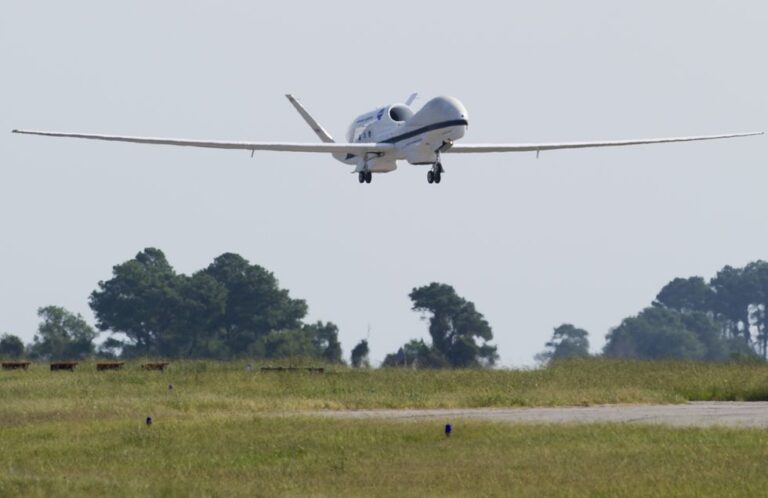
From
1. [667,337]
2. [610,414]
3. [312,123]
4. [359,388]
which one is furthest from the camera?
[667,337]

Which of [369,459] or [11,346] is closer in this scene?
→ [369,459]

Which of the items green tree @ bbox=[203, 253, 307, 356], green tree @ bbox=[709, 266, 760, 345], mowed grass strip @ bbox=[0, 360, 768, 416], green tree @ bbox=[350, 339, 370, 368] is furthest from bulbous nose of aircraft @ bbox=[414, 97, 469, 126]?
green tree @ bbox=[709, 266, 760, 345]

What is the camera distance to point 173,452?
3359 cm

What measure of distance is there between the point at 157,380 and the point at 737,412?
69.7 ft

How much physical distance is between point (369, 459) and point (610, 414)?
37.7ft

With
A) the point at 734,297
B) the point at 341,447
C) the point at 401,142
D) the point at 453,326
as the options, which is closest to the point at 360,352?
the point at 453,326

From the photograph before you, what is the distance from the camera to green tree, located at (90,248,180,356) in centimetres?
11156

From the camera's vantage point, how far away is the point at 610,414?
138ft

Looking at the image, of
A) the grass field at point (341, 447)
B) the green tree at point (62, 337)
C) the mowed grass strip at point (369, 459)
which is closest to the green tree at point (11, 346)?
the green tree at point (62, 337)

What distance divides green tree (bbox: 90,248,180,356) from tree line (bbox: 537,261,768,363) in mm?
26222

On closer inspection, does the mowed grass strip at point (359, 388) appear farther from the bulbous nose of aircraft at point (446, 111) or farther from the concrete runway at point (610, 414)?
the bulbous nose of aircraft at point (446, 111)

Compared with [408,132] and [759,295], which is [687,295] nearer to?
[759,295]

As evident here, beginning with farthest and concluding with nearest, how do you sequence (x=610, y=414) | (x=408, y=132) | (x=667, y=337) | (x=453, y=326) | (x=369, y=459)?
(x=667, y=337) → (x=453, y=326) → (x=408, y=132) → (x=610, y=414) → (x=369, y=459)

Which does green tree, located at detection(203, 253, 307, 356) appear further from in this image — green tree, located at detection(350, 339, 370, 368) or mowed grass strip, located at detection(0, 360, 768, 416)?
mowed grass strip, located at detection(0, 360, 768, 416)
